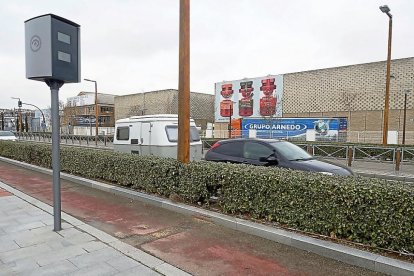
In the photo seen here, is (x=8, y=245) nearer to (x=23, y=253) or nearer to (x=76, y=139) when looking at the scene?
(x=23, y=253)

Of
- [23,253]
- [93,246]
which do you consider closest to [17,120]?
[23,253]

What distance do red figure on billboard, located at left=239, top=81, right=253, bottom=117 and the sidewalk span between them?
3737 centimetres

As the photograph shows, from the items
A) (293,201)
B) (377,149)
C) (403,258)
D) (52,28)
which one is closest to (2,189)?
(52,28)

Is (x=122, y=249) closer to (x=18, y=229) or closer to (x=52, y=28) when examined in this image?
(x=18, y=229)

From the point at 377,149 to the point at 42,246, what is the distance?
15.6 m

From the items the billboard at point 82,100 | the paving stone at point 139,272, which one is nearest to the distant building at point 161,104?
the billboard at point 82,100

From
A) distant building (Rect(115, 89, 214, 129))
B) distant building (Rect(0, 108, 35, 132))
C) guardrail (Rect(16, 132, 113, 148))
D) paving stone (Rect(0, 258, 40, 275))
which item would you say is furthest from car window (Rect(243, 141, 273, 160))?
distant building (Rect(0, 108, 35, 132))

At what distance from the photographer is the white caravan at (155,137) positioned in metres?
10.1

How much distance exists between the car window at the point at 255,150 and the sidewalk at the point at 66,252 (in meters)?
3.71

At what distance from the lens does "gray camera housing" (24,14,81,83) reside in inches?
168

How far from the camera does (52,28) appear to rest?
168 inches

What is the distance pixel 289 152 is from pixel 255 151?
0.76 m

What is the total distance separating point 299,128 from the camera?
3400cm

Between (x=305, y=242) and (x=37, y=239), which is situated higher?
(x=305, y=242)
